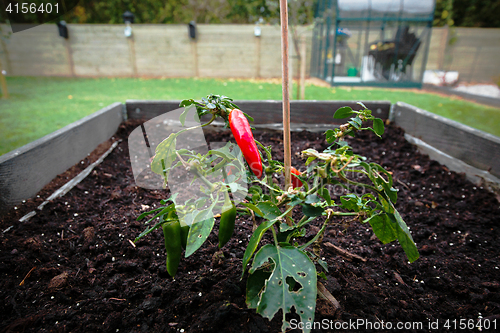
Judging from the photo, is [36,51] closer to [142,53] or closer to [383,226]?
[142,53]

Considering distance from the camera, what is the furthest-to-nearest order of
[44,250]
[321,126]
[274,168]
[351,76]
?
1. [351,76]
2. [321,126]
3. [44,250]
4. [274,168]

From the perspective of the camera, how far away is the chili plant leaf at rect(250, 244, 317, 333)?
25.0 inches

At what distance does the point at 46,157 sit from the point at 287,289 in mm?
1468

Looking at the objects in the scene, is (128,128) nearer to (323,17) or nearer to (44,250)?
(44,250)

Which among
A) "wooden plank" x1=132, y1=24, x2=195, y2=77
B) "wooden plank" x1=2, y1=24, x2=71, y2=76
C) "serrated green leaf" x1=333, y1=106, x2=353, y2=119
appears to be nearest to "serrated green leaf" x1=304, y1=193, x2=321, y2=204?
"serrated green leaf" x1=333, y1=106, x2=353, y2=119

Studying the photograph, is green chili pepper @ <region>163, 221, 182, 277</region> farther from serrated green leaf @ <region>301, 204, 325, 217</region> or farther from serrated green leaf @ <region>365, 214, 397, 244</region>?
serrated green leaf @ <region>365, 214, 397, 244</region>

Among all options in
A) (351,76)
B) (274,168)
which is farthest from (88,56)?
(274,168)

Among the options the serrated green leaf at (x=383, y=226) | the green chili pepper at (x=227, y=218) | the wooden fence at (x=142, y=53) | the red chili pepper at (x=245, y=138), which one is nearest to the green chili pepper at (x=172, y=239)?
the green chili pepper at (x=227, y=218)

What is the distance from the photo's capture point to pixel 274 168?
2.88ft

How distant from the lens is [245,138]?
74cm

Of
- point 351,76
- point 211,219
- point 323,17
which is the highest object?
point 323,17

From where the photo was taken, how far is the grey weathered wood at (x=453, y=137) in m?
1.59

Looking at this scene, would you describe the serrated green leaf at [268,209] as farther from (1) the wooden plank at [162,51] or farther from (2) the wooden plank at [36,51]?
(2) the wooden plank at [36,51]

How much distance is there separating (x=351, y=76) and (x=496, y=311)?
689 cm
